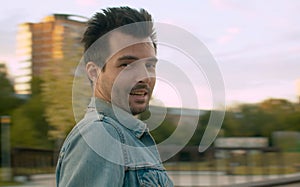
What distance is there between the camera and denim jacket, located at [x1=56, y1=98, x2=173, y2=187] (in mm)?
1406

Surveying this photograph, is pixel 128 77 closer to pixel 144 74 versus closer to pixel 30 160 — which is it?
pixel 144 74

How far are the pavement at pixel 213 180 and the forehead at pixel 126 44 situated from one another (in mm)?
10489

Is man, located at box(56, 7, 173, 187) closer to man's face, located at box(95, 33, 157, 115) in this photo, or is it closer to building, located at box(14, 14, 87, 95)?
man's face, located at box(95, 33, 157, 115)

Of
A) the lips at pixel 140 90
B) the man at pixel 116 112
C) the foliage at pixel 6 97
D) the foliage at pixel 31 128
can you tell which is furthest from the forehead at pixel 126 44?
the foliage at pixel 6 97

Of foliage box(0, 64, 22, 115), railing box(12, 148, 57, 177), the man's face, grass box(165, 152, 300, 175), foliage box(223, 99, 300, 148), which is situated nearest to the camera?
the man's face

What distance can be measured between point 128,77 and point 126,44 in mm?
98

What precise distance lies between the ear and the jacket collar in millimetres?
60

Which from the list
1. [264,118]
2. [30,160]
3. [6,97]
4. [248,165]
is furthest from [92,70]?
[6,97]

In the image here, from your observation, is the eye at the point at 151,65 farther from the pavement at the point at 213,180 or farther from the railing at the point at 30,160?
the railing at the point at 30,160

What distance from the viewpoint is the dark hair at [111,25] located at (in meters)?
1.59

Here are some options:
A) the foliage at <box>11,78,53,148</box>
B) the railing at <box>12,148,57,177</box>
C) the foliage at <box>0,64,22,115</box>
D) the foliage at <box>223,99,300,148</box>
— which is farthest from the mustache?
the foliage at <box>0,64,22,115</box>

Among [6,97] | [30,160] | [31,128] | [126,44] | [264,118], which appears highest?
[126,44]

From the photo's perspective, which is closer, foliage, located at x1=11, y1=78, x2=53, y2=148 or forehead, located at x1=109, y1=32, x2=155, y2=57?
forehead, located at x1=109, y1=32, x2=155, y2=57

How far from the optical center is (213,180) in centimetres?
1399
